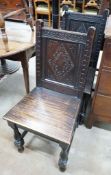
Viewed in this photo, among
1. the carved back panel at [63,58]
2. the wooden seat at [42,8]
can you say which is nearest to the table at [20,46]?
the carved back panel at [63,58]

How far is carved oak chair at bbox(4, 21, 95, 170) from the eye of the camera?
113 cm

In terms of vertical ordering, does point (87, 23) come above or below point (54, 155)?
above

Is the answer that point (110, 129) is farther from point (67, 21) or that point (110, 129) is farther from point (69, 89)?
point (67, 21)

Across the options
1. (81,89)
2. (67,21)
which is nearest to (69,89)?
(81,89)

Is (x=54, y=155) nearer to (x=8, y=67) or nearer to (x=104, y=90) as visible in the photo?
(x=104, y=90)

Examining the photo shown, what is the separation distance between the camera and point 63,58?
1.24 m

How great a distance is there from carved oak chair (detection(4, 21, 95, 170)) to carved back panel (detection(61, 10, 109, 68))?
471mm

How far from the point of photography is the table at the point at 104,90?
118cm

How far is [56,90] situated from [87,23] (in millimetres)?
692

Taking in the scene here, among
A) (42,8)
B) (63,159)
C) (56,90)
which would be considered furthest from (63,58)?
(42,8)

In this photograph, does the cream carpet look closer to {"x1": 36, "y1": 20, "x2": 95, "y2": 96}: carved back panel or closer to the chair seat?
the chair seat

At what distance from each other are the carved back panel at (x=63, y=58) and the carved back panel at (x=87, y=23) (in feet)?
1.51

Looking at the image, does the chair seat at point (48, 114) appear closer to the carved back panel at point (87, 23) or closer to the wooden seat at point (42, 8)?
the carved back panel at point (87, 23)

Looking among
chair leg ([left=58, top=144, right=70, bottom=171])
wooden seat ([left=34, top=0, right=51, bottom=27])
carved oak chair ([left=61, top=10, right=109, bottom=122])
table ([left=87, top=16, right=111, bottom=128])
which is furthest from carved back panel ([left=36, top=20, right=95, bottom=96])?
wooden seat ([left=34, top=0, right=51, bottom=27])
